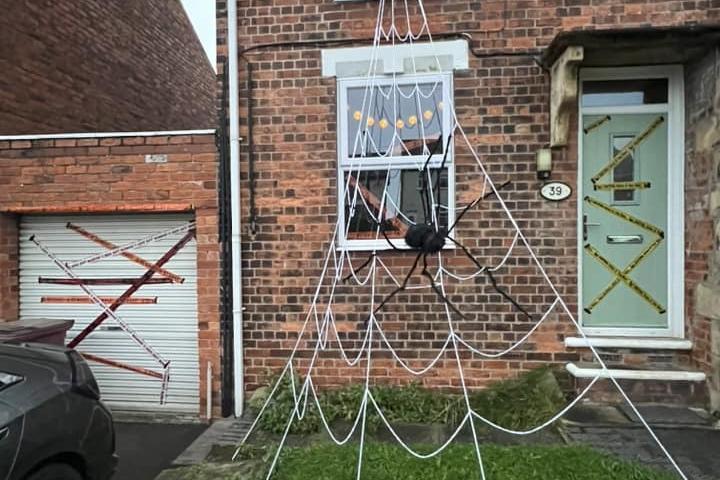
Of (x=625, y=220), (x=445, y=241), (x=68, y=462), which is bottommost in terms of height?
(x=68, y=462)

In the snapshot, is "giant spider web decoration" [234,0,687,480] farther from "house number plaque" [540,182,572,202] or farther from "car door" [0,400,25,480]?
"car door" [0,400,25,480]

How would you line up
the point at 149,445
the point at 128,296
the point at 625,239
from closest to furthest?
the point at 149,445 → the point at 625,239 → the point at 128,296

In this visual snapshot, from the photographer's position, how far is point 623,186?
15.4 feet

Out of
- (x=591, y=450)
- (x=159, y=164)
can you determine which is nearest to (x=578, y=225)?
(x=591, y=450)

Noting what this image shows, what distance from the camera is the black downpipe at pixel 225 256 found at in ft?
15.7

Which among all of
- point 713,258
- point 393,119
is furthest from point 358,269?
point 713,258

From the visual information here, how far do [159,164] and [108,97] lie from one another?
3.42 metres

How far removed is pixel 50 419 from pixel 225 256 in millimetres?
2306

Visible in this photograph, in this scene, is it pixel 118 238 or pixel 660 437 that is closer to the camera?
pixel 660 437

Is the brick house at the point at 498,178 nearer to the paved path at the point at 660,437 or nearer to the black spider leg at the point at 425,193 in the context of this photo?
the black spider leg at the point at 425,193

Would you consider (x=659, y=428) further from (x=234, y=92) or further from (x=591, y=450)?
(x=234, y=92)

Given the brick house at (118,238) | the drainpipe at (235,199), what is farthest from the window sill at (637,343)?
the brick house at (118,238)

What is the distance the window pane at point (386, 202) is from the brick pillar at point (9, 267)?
11.1 feet

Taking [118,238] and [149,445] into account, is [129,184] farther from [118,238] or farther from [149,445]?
[149,445]
